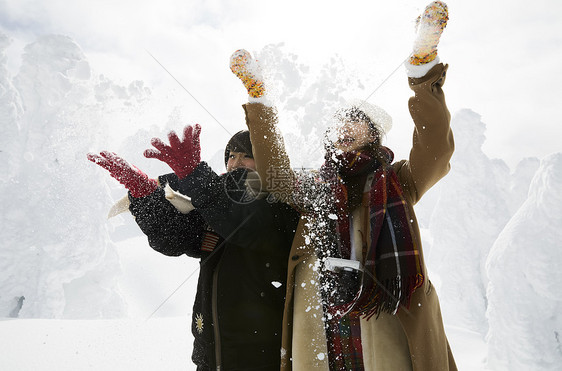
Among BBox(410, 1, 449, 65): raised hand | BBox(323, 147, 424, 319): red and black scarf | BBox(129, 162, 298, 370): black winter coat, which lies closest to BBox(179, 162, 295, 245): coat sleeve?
BBox(129, 162, 298, 370): black winter coat

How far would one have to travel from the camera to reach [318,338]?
1554 millimetres

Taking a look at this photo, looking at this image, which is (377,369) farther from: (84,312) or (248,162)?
(84,312)

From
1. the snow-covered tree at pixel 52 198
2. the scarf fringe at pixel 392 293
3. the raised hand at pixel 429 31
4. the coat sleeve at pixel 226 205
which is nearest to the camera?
the raised hand at pixel 429 31

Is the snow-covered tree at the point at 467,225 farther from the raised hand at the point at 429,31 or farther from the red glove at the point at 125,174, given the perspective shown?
the red glove at the point at 125,174

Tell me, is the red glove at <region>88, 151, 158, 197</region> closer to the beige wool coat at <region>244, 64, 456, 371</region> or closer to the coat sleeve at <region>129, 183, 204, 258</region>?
the coat sleeve at <region>129, 183, 204, 258</region>

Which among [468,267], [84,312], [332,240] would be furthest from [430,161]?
[468,267]

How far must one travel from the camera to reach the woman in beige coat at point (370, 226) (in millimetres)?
1403

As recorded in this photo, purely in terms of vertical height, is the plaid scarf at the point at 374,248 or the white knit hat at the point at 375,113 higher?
the white knit hat at the point at 375,113

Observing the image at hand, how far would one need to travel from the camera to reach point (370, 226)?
151 cm

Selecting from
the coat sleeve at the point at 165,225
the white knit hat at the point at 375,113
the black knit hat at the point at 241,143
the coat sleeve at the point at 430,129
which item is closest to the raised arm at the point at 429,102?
the coat sleeve at the point at 430,129

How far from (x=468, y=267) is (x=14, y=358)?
19301mm

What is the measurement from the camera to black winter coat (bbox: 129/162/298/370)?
1.53 m

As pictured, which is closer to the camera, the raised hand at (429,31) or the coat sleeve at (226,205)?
the raised hand at (429,31)

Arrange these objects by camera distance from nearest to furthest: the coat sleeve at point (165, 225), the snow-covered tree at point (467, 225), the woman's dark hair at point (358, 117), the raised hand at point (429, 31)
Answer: the raised hand at point (429, 31) → the coat sleeve at point (165, 225) → the woman's dark hair at point (358, 117) → the snow-covered tree at point (467, 225)
